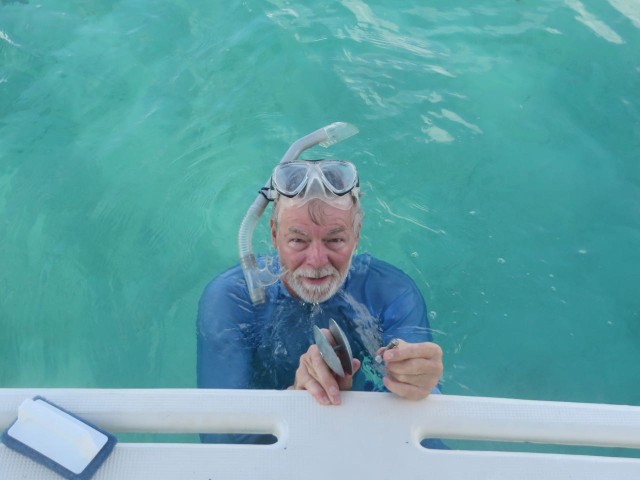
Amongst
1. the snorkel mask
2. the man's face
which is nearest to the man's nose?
the man's face

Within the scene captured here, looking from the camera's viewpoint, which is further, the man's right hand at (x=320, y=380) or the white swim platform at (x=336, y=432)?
the man's right hand at (x=320, y=380)

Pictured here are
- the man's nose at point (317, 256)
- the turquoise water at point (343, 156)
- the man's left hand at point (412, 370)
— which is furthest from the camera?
the turquoise water at point (343, 156)

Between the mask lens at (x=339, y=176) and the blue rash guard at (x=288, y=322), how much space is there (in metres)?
0.42

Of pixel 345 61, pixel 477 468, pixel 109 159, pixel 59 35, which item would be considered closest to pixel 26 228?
pixel 109 159

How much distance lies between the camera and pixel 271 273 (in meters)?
2.63

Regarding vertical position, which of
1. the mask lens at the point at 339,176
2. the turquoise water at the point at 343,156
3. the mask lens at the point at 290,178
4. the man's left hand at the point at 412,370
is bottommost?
the turquoise water at the point at 343,156

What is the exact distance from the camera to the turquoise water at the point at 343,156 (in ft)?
11.6

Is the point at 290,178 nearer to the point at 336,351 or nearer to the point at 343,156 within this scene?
the point at 336,351

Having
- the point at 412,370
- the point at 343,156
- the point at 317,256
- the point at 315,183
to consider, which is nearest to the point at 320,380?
the point at 412,370

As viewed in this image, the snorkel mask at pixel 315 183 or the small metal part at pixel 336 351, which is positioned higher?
the small metal part at pixel 336 351

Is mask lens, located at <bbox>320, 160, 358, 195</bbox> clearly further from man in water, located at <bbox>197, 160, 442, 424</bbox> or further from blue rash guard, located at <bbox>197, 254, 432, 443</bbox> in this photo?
blue rash guard, located at <bbox>197, 254, 432, 443</bbox>

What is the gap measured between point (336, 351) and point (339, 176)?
3.29 feet

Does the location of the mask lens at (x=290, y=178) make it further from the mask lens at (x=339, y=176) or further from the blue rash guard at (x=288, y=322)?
the blue rash guard at (x=288, y=322)

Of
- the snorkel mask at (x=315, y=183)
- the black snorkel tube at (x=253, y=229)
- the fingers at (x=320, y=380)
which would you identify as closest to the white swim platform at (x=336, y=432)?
the fingers at (x=320, y=380)
